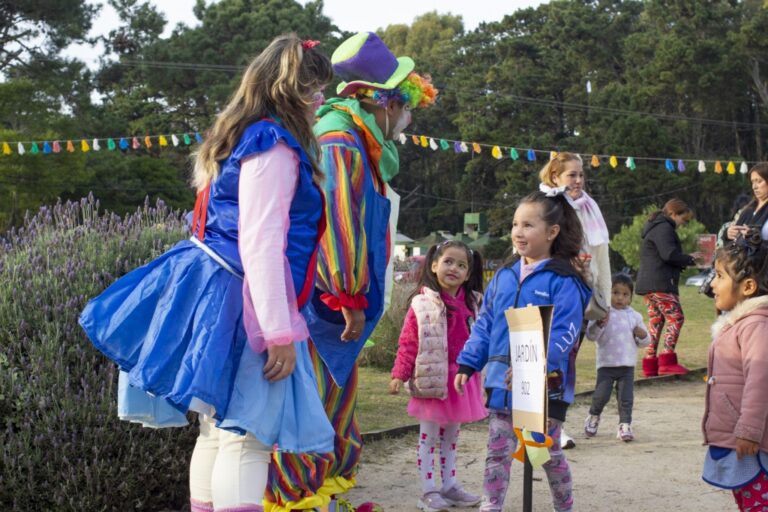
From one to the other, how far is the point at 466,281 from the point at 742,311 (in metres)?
1.83

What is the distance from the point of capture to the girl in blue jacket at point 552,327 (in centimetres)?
400

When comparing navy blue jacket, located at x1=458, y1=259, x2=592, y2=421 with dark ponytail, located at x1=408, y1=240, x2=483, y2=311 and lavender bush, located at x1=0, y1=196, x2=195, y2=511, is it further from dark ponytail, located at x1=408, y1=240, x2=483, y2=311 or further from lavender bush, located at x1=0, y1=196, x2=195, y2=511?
lavender bush, located at x1=0, y1=196, x2=195, y2=511

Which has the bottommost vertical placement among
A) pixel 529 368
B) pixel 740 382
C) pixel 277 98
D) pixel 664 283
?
pixel 740 382

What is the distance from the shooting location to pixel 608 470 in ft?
17.9

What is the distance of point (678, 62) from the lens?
47625mm

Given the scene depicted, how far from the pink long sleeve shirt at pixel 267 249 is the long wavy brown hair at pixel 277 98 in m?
0.16

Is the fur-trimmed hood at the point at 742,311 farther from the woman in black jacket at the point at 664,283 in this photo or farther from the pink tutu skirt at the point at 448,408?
the woman in black jacket at the point at 664,283

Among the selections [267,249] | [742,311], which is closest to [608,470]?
[742,311]

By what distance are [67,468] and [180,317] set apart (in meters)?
1.46

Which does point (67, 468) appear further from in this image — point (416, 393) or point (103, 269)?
point (416, 393)

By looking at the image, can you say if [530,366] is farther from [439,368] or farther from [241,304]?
[439,368]

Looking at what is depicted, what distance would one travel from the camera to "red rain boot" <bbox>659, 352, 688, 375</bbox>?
29.8 feet

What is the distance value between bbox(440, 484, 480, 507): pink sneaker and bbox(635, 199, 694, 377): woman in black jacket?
4.65 meters

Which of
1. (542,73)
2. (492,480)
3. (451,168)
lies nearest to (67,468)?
(492,480)
